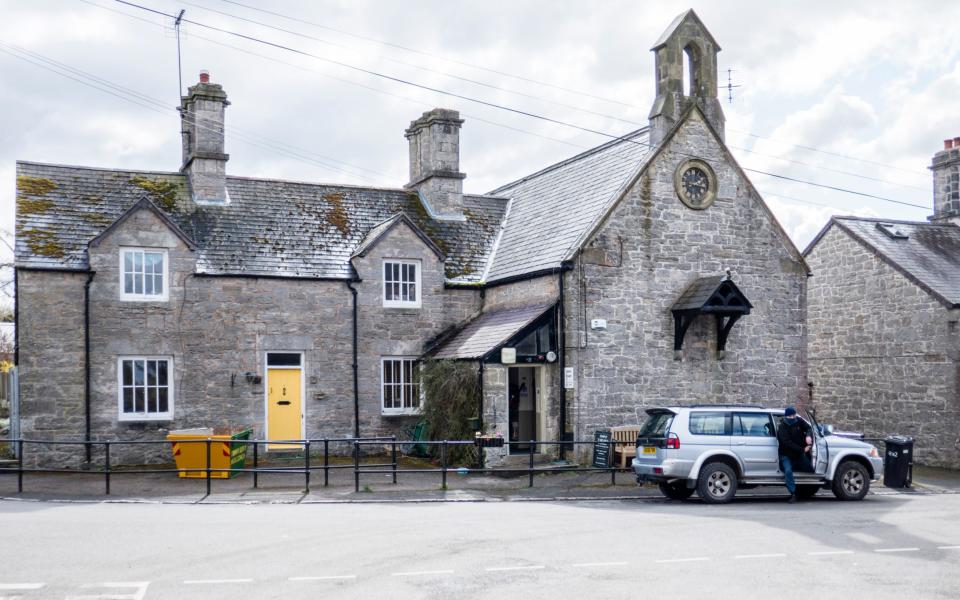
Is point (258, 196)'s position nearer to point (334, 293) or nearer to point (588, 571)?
point (334, 293)

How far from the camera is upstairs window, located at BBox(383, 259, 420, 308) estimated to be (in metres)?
24.7

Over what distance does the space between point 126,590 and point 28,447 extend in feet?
46.6

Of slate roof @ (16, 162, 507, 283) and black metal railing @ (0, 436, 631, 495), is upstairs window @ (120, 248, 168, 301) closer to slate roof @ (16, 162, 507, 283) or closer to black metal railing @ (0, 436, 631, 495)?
slate roof @ (16, 162, 507, 283)

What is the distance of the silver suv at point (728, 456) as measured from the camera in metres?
16.2

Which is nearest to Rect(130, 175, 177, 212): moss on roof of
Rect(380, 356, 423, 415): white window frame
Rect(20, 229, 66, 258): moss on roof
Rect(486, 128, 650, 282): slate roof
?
Rect(20, 229, 66, 258): moss on roof

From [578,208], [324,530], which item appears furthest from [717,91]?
[324,530]

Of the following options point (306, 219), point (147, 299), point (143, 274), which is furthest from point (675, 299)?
point (143, 274)

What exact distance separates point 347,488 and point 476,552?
7.48m

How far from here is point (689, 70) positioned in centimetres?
2436

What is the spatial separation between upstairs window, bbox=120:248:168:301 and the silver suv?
39.5 feet

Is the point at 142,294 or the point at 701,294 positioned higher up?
the point at 142,294

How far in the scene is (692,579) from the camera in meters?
9.48

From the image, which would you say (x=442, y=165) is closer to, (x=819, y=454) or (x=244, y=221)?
(x=244, y=221)

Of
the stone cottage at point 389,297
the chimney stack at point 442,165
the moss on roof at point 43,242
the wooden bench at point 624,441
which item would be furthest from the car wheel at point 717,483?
the moss on roof at point 43,242
